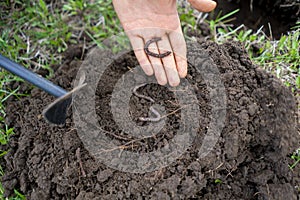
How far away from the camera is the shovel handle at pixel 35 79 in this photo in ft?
5.64

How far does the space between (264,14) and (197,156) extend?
1473 millimetres

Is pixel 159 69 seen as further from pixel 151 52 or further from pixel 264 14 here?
pixel 264 14

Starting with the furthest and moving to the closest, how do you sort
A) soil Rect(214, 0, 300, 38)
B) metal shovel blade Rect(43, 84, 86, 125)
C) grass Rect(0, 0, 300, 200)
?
soil Rect(214, 0, 300, 38) → grass Rect(0, 0, 300, 200) → metal shovel blade Rect(43, 84, 86, 125)

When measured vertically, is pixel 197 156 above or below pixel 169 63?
below

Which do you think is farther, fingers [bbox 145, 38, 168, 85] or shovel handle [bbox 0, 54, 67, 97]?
fingers [bbox 145, 38, 168, 85]

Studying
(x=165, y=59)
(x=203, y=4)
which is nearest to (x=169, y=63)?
(x=165, y=59)

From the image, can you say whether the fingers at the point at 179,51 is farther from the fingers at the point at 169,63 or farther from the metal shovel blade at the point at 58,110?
the metal shovel blade at the point at 58,110

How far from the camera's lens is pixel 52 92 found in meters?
1.72

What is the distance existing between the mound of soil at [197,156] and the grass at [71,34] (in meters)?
0.44

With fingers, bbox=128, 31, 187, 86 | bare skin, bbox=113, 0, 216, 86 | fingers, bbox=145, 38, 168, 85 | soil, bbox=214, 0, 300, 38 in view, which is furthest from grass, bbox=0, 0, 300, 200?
fingers, bbox=145, 38, 168, 85

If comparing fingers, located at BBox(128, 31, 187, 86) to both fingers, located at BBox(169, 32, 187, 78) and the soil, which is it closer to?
fingers, located at BBox(169, 32, 187, 78)

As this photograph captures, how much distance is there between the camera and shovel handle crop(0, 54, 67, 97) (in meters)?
1.72

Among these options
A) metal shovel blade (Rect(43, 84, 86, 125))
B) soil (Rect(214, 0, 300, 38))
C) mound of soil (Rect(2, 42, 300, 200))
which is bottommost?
soil (Rect(214, 0, 300, 38))

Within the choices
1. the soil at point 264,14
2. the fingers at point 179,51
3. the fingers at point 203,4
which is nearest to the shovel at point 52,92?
the fingers at point 179,51
